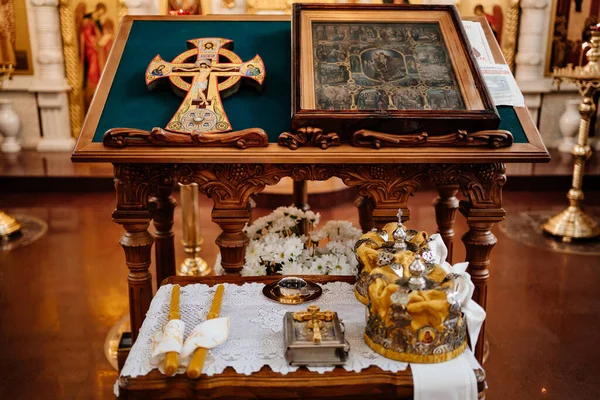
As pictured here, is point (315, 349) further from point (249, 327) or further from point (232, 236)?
point (232, 236)

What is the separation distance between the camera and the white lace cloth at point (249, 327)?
1.62 m

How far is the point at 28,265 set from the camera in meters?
4.45

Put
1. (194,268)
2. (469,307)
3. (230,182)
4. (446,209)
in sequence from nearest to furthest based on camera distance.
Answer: (469,307)
(230,182)
(446,209)
(194,268)

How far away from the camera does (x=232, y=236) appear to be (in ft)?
8.16

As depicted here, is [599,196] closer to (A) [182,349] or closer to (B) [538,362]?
(B) [538,362]

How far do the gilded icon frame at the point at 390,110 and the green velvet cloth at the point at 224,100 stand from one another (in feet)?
0.47

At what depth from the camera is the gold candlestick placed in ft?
13.1

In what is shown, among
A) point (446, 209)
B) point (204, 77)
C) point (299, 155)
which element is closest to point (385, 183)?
point (299, 155)

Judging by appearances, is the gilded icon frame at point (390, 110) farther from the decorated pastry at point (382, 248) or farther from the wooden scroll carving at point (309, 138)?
the decorated pastry at point (382, 248)

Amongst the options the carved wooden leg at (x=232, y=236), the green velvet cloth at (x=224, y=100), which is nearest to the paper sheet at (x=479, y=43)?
the green velvet cloth at (x=224, y=100)

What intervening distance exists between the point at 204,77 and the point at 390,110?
2.52 feet

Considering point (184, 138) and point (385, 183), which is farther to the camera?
point (385, 183)

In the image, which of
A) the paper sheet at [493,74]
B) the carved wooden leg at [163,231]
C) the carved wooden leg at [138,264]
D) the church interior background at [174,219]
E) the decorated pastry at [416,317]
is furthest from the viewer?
the carved wooden leg at [163,231]

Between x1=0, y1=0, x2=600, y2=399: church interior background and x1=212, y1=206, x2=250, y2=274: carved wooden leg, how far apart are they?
0.08 feet
